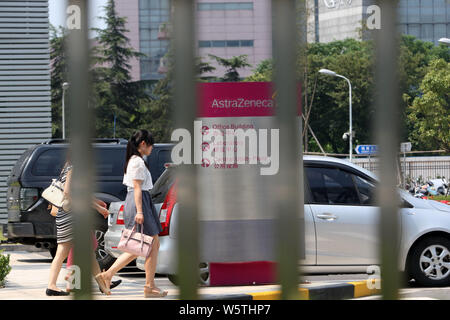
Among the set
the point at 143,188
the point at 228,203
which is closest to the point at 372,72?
the point at 228,203

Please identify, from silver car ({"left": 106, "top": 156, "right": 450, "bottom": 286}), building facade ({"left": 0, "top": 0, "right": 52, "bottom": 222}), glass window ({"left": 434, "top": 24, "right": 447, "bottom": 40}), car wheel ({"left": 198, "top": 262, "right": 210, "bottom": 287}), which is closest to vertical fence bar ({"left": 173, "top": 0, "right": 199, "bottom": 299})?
car wheel ({"left": 198, "top": 262, "right": 210, "bottom": 287})

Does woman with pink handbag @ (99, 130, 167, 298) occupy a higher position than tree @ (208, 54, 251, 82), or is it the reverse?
tree @ (208, 54, 251, 82)

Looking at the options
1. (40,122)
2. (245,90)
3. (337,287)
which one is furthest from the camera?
(40,122)

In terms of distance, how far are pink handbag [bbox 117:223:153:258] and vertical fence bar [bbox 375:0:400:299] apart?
6199mm

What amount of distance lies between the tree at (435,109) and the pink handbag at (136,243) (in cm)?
3826

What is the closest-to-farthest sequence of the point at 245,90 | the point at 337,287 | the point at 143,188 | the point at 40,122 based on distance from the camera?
the point at 337,287 < the point at 245,90 < the point at 143,188 < the point at 40,122

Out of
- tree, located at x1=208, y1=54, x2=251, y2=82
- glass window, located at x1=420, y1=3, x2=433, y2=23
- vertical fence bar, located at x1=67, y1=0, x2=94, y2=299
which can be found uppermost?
glass window, located at x1=420, y1=3, x2=433, y2=23

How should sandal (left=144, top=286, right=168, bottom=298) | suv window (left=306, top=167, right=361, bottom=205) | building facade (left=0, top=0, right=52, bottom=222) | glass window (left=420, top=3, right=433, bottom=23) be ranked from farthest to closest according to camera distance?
glass window (left=420, top=3, right=433, bottom=23), building facade (left=0, top=0, right=52, bottom=222), suv window (left=306, top=167, right=361, bottom=205), sandal (left=144, top=286, right=168, bottom=298)

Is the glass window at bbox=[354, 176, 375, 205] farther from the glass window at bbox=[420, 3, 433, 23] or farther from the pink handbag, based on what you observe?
the glass window at bbox=[420, 3, 433, 23]

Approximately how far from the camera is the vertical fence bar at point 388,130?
183cm

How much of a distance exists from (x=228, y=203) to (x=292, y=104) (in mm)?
1019

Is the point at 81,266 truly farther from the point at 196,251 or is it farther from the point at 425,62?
the point at 425,62

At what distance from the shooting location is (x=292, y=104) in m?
1.84

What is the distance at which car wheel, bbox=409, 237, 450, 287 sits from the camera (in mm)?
8969
